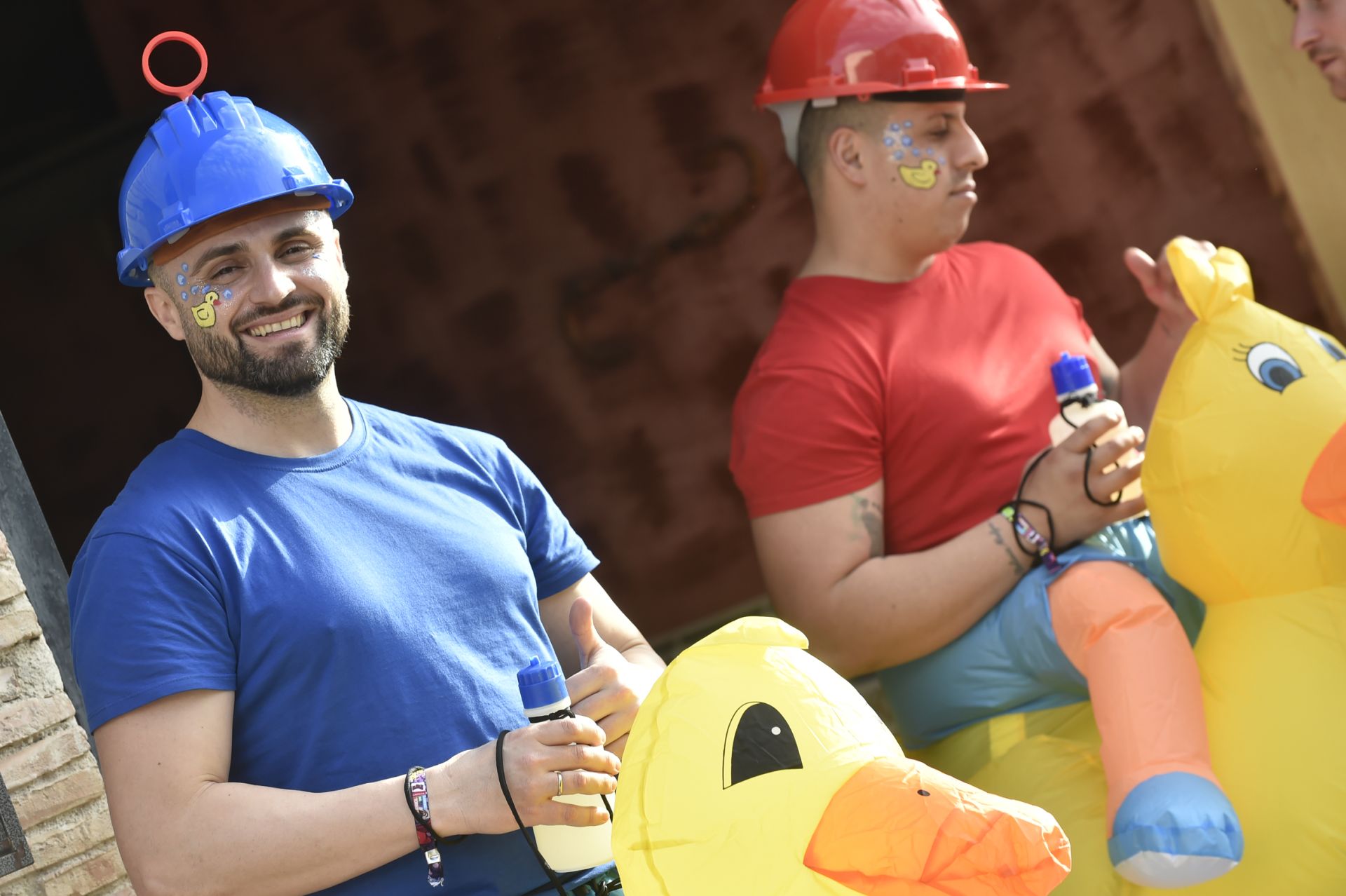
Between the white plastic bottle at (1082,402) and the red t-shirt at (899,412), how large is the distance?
149mm

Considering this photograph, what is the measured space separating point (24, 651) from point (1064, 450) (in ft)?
5.85

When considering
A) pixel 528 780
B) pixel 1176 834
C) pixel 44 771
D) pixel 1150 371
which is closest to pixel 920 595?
pixel 1176 834

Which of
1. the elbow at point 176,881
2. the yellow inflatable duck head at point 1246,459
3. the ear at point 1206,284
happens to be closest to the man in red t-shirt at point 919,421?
the yellow inflatable duck head at point 1246,459

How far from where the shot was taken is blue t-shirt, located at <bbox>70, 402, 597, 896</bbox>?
183cm

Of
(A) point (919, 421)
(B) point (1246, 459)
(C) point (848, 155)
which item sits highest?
(C) point (848, 155)

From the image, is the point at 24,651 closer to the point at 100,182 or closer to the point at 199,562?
the point at 199,562

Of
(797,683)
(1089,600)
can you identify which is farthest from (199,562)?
(1089,600)

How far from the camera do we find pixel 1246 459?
2195mm

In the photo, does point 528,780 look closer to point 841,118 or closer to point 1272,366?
point 1272,366

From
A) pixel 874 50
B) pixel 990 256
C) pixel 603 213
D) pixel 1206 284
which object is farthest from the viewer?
pixel 603 213

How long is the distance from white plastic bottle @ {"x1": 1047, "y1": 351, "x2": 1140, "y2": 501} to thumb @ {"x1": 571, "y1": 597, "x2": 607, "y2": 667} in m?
0.95

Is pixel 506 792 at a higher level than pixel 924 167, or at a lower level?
lower

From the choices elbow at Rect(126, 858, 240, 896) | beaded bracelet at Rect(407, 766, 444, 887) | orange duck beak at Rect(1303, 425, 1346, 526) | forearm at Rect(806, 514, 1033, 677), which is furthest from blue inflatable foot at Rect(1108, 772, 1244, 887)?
elbow at Rect(126, 858, 240, 896)

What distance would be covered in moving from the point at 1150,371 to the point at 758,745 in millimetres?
1685
